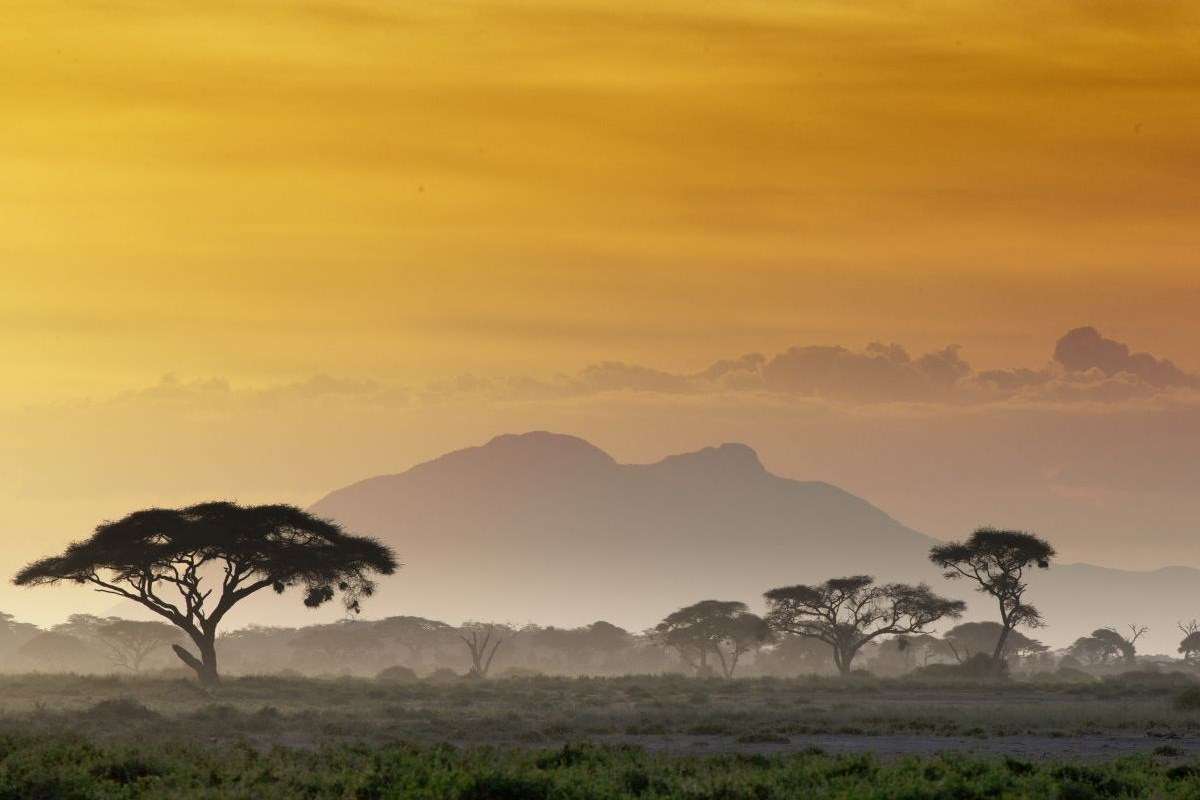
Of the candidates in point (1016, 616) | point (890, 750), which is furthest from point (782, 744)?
point (1016, 616)

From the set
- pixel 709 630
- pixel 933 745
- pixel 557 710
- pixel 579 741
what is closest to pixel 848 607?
pixel 709 630

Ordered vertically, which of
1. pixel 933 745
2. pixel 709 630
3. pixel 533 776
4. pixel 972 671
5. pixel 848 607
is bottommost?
pixel 533 776

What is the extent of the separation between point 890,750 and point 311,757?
606 inches

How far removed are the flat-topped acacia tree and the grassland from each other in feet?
15.6

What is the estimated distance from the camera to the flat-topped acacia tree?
85.3 m

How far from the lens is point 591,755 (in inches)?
Result: 1412

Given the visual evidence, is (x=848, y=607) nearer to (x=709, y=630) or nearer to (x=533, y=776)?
(x=709, y=630)

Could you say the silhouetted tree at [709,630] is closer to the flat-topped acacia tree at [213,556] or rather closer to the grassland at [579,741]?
the grassland at [579,741]

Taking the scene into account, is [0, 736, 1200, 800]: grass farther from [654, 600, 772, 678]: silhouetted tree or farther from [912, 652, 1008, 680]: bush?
[654, 600, 772, 678]: silhouetted tree

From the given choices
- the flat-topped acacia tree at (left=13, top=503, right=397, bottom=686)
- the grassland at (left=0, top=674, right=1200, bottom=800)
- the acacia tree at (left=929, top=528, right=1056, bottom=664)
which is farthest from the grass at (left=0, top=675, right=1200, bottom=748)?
the acacia tree at (left=929, top=528, right=1056, bottom=664)

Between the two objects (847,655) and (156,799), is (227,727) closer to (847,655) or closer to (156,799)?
(156,799)

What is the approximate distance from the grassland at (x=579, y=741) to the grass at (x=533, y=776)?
58mm

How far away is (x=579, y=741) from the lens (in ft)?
146

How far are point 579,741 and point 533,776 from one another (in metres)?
13.7
